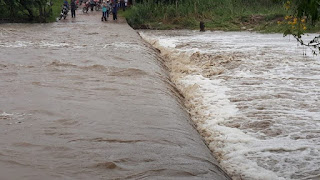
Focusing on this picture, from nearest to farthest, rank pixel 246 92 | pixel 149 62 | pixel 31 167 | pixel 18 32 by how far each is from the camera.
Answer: pixel 31 167 → pixel 246 92 → pixel 149 62 → pixel 18 32

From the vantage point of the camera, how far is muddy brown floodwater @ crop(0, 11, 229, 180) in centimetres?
543

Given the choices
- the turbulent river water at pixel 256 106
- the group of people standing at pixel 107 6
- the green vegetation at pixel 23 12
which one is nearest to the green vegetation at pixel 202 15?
the group of people standing at pixel 107 6

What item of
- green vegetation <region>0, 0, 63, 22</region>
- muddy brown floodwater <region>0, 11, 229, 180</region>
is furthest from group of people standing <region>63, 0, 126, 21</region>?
muddy brown floodwater <region>0, 11, 229, 180</region>

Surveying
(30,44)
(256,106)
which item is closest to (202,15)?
(30,44)

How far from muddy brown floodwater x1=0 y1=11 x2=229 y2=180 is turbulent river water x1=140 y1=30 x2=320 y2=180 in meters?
0.65

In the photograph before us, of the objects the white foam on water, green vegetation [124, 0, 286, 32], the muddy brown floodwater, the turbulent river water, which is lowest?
the turbulent river water

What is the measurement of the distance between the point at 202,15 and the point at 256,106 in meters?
23.4

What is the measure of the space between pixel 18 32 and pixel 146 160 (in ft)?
58.6

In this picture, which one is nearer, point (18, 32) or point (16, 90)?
point (16, 90)

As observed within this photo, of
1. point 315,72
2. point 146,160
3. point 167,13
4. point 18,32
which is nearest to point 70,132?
point 146,160

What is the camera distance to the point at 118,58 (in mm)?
13430

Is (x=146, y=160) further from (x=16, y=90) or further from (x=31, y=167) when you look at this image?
(x=16, y=90)

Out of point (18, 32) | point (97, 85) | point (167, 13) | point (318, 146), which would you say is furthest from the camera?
point (167, 13)

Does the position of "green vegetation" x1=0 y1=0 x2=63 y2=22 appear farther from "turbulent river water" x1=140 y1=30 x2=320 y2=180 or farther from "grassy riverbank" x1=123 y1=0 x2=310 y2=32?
"turbulent river water" x1=140 y1=30 x2=320 y2=180
